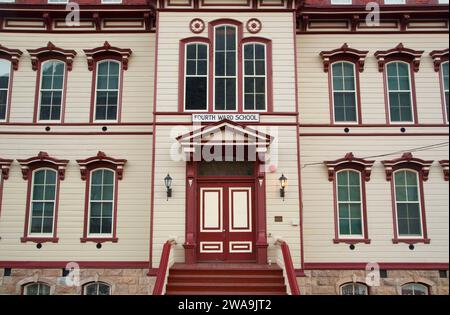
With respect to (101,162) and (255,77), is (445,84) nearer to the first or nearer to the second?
(255,77)

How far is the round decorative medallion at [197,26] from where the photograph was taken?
1268cm

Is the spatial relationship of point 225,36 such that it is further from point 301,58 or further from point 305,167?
point 305,167

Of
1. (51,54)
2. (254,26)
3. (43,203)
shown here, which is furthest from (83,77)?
(254,26)

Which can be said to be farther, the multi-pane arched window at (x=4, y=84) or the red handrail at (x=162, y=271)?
the multi-pane arched window at (x=4, y=84)

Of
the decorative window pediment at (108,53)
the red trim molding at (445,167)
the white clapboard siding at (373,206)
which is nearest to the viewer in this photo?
the white clapboard siding at (373,206)

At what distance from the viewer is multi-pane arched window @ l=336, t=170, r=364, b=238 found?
41.8 ft

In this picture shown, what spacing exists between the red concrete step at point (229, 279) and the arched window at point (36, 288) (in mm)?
4328

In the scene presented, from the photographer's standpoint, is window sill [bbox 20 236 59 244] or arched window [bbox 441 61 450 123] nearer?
window sill [bbox 20 236 59 244]

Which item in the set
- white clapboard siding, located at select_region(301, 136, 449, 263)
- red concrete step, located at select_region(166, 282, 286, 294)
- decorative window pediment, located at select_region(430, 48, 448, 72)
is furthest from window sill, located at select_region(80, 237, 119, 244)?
decorative window pediment, located at select_region(430, 48, 448, 72)

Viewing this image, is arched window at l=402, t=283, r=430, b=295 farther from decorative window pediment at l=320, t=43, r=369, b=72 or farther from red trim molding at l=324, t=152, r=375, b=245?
decorative window pediment at l=320, t=43, r=369, b=72

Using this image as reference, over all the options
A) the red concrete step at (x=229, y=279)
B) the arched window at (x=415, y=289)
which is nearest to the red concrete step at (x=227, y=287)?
the red concrete step at (x=229, y=279)

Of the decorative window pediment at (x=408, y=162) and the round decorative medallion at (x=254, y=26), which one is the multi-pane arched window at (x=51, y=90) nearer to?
the round decorative medallion at (x=254, y=26)

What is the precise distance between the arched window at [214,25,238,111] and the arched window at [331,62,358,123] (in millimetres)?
3307

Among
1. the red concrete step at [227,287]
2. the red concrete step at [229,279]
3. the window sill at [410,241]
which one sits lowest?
the red concrete step at [227,287]
